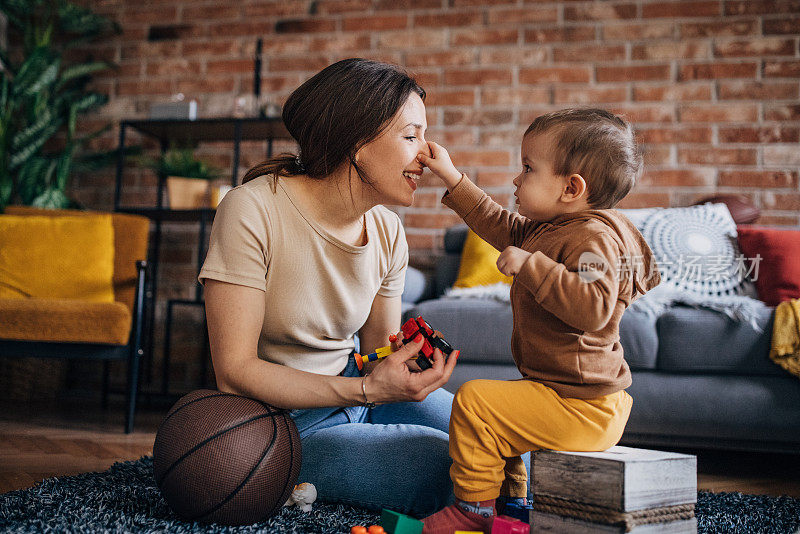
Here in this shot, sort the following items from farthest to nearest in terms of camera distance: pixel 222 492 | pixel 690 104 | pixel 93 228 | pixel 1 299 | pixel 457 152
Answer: pixel 457 152, pixel 690 104, pixel 93 228, pixel 1 299, pixel 222 492

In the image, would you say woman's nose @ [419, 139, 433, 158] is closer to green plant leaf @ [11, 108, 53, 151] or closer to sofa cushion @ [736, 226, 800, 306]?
sofa cushion @ [736, 226, 800, 306]

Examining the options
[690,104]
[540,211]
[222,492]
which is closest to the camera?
[222,492]

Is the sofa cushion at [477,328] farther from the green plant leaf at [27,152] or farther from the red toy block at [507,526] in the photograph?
the green plant leaf at [27,152]

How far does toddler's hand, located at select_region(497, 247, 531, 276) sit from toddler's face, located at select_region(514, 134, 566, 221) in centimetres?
17

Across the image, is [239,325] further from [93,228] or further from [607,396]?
[93,228]

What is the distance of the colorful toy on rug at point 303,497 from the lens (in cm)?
127

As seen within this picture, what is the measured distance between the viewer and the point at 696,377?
1969mm

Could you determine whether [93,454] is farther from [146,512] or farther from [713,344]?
[713,344]

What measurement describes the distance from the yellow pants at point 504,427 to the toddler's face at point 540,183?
327mm

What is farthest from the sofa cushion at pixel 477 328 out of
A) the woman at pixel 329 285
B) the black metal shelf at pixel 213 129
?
the black metal shelf at pixel 213 129

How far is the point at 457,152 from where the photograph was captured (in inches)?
123

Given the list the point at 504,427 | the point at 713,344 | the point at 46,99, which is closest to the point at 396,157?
the point at 504,427

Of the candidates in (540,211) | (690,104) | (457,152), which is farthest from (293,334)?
(690,104)

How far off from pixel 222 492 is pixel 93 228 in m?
1.79
